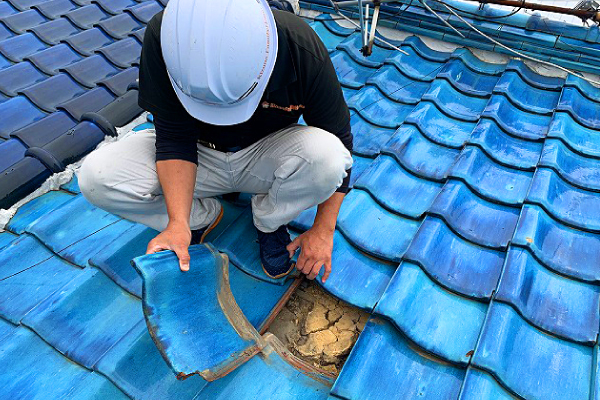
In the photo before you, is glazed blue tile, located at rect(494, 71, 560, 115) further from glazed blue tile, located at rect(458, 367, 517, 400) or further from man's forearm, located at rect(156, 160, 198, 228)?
man's forearm, located at rect(156, 160, 198, 228)

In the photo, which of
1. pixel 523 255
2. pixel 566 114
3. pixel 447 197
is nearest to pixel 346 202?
pixel 447 197

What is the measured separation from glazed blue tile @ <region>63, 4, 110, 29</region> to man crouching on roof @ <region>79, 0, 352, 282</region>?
310 cm

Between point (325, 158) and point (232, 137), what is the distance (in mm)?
443

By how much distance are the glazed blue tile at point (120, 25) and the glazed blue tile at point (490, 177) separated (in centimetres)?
339

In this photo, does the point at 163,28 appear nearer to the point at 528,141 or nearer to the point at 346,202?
the point at 346,202

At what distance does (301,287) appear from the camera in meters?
1.86

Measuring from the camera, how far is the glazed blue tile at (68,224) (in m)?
2.14

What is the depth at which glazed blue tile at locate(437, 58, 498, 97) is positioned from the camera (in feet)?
9.65

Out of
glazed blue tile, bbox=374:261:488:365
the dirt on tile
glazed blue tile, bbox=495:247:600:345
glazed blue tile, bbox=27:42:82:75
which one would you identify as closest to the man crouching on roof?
the dirt on tile

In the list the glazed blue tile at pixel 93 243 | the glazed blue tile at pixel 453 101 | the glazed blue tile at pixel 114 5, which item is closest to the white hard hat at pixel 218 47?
the glazed blue tile at pixel 93 243

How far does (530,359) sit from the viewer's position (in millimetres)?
1479

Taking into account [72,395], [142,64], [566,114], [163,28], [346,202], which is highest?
[163,28]

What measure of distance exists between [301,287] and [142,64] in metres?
1.07

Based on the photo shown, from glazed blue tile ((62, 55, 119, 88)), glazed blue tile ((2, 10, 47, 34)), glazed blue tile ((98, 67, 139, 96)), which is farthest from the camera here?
glazed blue tile ((2, 10, 47, 34))
